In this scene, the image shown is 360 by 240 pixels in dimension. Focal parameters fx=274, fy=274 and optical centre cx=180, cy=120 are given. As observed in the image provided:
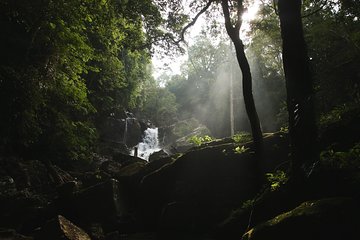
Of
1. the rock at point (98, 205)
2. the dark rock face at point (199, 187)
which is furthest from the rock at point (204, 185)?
the rock at point (98, 205)

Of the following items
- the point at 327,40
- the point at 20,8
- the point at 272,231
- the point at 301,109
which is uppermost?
the point at 327,40

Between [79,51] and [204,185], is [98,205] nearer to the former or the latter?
[204,185]

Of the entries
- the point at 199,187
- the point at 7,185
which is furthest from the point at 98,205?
the point at 7,185

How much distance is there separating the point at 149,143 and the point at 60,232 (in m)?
26.5

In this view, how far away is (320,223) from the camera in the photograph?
3.52 m

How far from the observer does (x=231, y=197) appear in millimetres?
8859

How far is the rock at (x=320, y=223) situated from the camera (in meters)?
3.35

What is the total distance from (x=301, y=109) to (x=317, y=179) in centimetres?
135

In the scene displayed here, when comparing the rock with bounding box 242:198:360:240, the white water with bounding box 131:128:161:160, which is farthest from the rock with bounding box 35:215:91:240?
the white water with bounding box 131:128:161:160

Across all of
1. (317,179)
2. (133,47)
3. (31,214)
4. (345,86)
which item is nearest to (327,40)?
(345,86)

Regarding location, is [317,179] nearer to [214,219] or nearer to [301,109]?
[301,109]

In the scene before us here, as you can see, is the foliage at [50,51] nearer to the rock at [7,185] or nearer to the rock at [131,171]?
the rock at [7,185]

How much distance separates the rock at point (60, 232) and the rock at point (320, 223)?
17.3ft

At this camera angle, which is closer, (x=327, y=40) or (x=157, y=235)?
(x=157, y=235)
